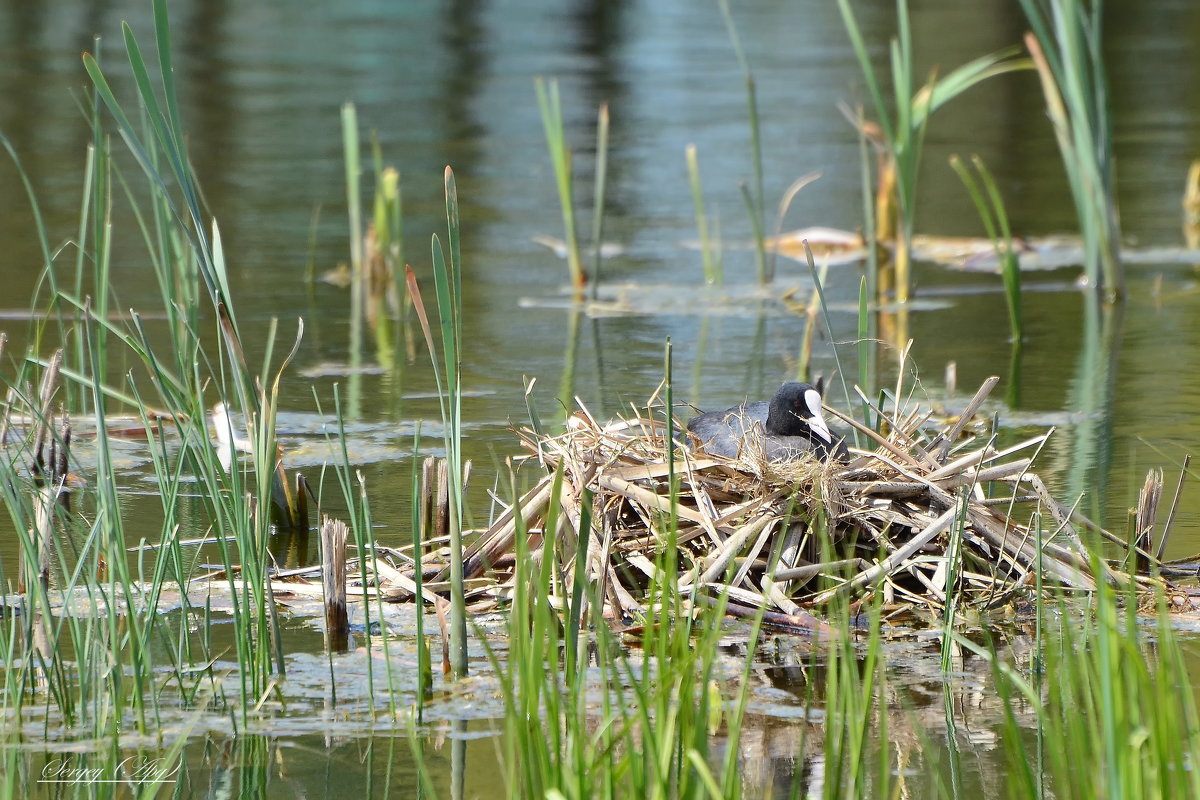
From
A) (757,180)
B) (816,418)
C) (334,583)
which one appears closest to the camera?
(334,583)

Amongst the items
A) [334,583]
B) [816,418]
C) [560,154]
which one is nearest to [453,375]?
[334,583]

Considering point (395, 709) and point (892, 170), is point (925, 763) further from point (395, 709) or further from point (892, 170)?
point (892, 170)

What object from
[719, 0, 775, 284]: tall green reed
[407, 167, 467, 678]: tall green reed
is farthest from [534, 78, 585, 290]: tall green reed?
[407, 167, 467, 678]: tall green reed

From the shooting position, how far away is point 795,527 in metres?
4.38

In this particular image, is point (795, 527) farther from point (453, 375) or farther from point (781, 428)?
point (453, 375)

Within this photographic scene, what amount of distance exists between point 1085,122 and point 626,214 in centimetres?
424

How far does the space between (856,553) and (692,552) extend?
409mm

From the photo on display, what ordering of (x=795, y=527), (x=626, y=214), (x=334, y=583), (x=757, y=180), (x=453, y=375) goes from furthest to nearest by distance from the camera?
1. (x=626, y=214)
2. (x=757, y=180)
3. (x=795, y=527)
4. (x=334, y=583)
5. (x=453, y=375)

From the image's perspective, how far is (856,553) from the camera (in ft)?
14.8

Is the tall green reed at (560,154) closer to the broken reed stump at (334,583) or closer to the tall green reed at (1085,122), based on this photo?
the tall green reed at (1085,122)

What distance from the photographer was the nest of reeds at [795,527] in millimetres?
4203

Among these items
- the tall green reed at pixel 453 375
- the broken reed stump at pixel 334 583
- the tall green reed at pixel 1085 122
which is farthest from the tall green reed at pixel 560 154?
the tall green reed at pixel 453 375

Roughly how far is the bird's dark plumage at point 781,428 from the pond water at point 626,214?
2.28 ft

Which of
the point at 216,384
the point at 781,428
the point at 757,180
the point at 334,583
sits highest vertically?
the point at 757,180
